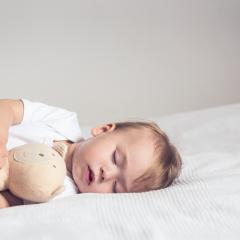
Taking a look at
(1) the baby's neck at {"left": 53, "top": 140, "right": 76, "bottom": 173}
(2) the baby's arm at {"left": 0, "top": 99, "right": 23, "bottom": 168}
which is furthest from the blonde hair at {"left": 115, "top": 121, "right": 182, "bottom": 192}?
(2) the baby's arm at {"left": 0, "top": 99, "right": 23, "bottom": 168}

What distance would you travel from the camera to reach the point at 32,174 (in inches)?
33.4

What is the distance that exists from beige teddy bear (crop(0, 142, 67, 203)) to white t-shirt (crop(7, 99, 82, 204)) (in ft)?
0.28

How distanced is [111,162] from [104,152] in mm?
26

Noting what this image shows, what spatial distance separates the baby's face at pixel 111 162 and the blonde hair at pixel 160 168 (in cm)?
1

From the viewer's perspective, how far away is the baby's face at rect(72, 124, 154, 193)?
971 millimetres

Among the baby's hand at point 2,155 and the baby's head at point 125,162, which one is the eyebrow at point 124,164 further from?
the baby's hand at point 2,155

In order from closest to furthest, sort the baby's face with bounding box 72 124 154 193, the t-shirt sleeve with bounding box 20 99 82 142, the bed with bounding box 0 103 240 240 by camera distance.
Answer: the bed with bounding box 0 103 240 240
the baby's face with bounding box 72 124 154 193
the t-shirt sleeve with bounding box 20 99 82 142

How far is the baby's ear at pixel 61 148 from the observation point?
1.04m

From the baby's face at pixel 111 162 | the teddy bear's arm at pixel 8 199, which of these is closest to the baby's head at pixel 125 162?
the baby's face at pixel 111 162

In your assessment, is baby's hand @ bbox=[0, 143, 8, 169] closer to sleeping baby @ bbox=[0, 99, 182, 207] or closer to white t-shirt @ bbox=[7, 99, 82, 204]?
sleeping baby @ bbox=[0, 99, 182, 207]

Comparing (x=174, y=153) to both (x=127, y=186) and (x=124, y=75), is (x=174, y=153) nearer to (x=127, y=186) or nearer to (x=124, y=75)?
(x=127, y=186)

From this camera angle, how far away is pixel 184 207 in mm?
843

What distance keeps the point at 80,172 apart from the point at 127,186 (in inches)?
4.2

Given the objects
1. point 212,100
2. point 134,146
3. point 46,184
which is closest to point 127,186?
point 134,146
